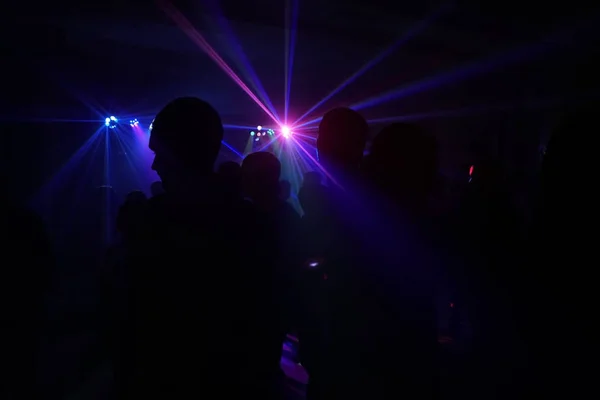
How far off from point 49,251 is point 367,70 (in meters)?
8.85

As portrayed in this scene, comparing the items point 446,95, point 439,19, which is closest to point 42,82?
point 439,19

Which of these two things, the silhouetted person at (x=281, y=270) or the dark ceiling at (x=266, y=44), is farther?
the dark ceiling at (x=266, y=44)

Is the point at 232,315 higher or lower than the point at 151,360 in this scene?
higher

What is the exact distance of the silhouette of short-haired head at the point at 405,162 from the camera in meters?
1.47

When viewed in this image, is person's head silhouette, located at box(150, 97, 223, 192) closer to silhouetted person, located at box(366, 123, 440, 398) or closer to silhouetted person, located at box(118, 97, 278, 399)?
silhouetted person, located at box(118, 97, 278, 399)

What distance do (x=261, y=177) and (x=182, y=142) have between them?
46.8 inches

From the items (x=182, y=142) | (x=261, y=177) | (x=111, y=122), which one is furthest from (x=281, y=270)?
(x=111, y=122)

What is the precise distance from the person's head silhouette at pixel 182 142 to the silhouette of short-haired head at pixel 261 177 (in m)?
1.15

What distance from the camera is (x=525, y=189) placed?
33.4ft

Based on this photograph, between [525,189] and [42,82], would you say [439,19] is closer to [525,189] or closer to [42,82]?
[525,189]

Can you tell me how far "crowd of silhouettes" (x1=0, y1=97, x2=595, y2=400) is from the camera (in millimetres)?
1147

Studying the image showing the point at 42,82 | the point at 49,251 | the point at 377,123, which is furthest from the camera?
the point at 377,123

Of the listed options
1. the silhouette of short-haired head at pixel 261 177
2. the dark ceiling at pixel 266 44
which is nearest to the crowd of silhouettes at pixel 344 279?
the silhouette of short-haired head at pixel 261 177

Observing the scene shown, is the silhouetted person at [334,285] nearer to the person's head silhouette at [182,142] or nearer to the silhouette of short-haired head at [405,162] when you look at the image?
the silhouette of short-haired head at [405,162]
